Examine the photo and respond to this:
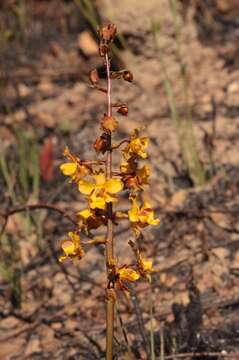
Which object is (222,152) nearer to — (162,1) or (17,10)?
(162,1)

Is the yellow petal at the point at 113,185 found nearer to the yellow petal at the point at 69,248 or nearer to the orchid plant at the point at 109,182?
the orchid plant at the point at 109,182

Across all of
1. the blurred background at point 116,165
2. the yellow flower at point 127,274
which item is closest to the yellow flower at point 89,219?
the yellow flower at point 127,274

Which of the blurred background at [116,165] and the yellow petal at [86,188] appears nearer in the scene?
the yellow petal at [86,188]

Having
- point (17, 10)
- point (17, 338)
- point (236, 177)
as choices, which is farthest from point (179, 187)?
point (17, 10)

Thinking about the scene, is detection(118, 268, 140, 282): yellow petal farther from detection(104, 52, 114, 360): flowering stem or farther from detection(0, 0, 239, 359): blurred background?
detection(0, 0, 239, 359): blurred background

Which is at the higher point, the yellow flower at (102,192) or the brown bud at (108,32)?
Answer: the brown bud at (108,32)

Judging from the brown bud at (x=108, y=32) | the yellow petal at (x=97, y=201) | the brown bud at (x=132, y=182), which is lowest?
the yellow petal at (x=97, y=201)
